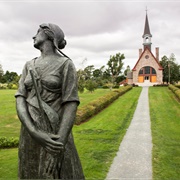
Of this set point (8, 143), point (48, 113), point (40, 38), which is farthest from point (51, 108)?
point (8, 143)

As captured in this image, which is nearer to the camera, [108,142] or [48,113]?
[48,113]

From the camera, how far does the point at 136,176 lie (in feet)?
25.1

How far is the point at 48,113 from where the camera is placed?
2.73 m

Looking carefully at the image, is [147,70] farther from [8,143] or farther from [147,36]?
[8,143]

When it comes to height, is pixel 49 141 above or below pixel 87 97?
above

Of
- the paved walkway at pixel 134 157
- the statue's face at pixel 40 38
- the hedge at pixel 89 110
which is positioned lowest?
the paved walkway at pixel 134 157

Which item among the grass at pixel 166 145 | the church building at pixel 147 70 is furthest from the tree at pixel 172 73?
the grass at pixel 166 145

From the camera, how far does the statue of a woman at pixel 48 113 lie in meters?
2.69

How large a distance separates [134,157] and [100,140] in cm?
295

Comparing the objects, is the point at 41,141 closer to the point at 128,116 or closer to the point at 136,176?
the point at 136,176

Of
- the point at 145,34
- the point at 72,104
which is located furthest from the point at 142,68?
the point at 72,104

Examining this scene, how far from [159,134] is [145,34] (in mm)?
59430

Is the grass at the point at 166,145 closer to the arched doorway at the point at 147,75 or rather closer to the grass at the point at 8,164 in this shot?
the grass at the point at 8,164

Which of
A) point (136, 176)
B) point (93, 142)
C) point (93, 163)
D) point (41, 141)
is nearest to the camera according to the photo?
point (41, 141)
